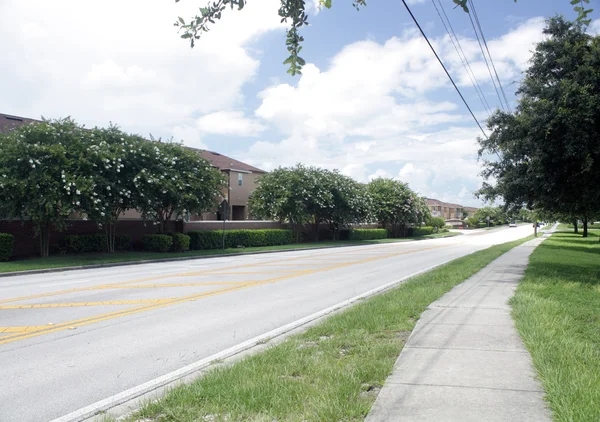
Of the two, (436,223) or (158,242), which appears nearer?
(158,242)

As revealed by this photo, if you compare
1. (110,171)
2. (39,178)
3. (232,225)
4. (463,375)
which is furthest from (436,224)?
(463,375)

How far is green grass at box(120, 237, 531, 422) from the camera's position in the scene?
12.9 feet

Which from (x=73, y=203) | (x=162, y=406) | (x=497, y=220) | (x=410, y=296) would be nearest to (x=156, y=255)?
(x=73, y=203)

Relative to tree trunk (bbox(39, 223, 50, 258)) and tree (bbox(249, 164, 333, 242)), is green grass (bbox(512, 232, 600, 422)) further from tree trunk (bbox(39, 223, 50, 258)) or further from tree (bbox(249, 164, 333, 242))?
tree (bbox(249, 164, 333, 242))

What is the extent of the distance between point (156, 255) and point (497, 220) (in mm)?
134682

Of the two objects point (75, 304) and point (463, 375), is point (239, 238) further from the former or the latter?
point (463, 375)

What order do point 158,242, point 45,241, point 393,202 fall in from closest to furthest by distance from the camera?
1. point 45,241
2. point 158,242
3. point 393,202

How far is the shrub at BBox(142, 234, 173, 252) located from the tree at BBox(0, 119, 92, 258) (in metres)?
6.22

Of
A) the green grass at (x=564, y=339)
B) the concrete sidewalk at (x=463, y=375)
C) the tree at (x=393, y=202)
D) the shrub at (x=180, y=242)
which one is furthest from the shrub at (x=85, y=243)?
the tree at (x=393, y=202)

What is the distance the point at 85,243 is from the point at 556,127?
2098cm

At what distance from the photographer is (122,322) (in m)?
8.06

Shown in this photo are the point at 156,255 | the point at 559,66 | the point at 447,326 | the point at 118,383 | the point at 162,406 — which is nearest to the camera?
the point at 162,406

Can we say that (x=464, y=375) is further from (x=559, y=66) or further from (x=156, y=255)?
(x=156, y=255)

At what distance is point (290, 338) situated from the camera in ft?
21.9
